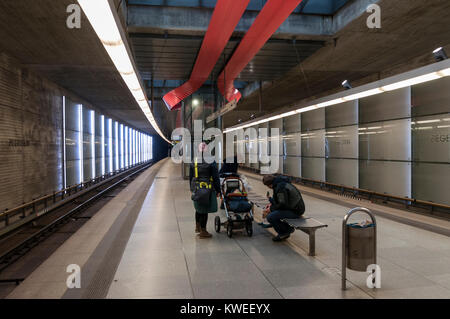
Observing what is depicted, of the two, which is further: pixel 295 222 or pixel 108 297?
pixel 295 222

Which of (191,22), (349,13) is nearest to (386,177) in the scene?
(349,13)

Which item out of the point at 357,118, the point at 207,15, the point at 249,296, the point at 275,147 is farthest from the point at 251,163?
the point at 249,296

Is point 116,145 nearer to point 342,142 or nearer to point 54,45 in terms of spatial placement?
A: point 54,45

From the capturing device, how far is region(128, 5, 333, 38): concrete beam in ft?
24.8

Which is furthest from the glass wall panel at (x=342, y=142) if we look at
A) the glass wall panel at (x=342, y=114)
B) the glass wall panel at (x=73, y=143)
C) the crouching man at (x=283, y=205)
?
the glass wall panel at (x=73, y=143)

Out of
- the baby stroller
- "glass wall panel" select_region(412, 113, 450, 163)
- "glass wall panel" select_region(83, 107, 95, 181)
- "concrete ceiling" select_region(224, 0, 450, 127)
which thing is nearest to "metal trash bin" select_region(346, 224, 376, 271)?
the baby stroller

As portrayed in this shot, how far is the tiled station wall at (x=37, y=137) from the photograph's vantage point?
792 cm

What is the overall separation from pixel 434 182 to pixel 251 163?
17.8 metres

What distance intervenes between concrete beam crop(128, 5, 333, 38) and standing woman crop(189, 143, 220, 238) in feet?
12.8

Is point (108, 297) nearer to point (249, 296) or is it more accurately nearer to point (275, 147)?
point (249, 296)

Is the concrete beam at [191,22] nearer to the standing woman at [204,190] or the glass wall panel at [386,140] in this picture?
the glass wall panel at [386,140]

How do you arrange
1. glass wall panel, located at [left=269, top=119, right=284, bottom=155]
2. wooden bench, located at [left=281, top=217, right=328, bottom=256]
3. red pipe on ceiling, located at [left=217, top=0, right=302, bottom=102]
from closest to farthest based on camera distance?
wooden bench, located at [left=281, top=217, right=328, bottom=256] < red pipe on ceiling, located at [left=217, top=0, right=302, bottom=102] < glass wall panel, located at [left=269, top=119, right=284, bottom=155]

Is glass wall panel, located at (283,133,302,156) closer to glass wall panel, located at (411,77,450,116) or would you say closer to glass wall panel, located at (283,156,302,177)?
glass wall panel, located at (283,156,302,177)

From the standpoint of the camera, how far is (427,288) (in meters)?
3.54
